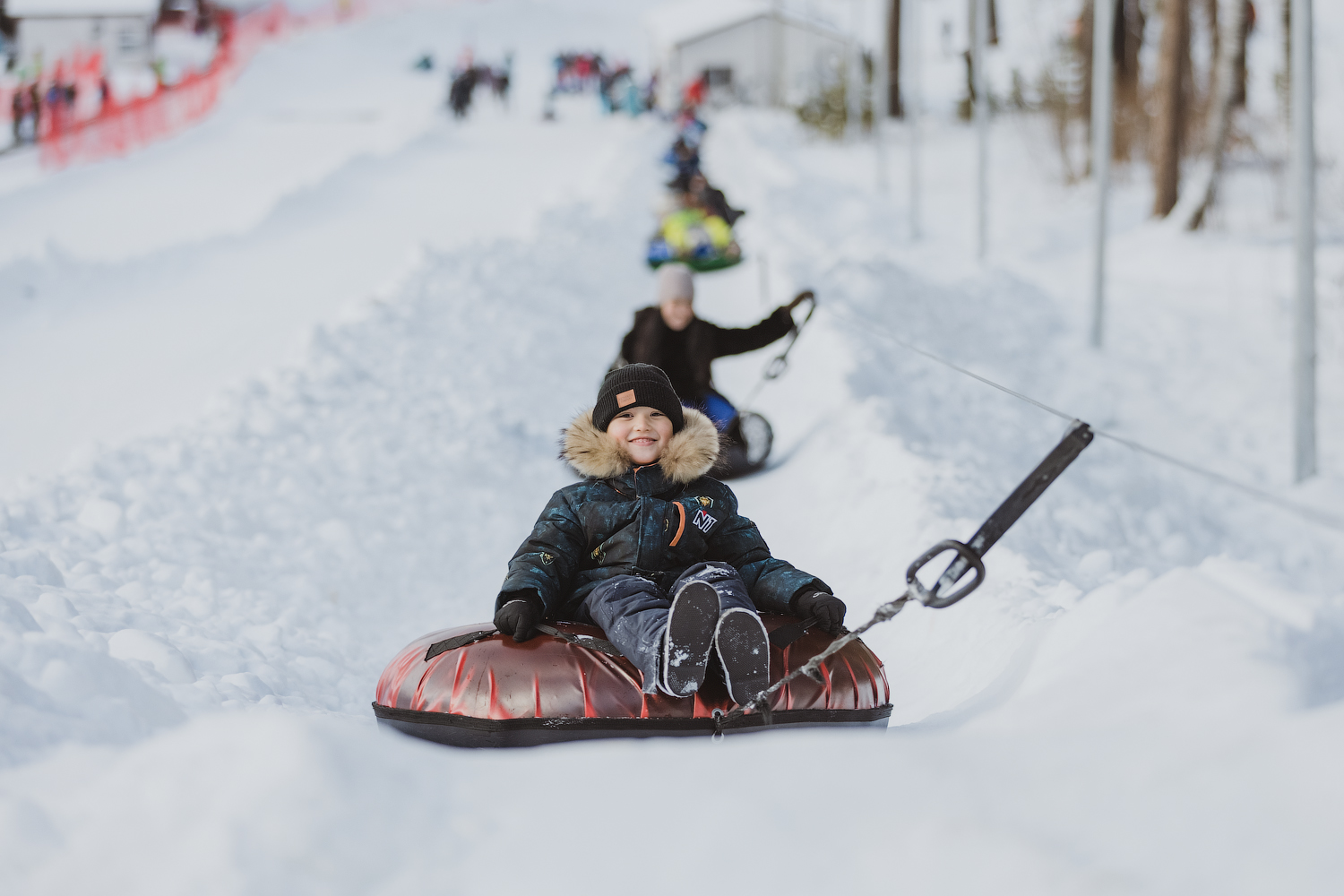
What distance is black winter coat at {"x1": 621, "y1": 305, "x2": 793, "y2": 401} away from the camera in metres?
5.57

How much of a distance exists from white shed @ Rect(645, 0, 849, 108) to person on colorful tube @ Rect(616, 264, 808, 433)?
38.9 metres

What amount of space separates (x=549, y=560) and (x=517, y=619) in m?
0.28

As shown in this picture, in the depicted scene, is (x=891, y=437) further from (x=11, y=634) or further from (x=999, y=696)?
(x=11, y=634)

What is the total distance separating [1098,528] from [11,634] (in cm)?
414

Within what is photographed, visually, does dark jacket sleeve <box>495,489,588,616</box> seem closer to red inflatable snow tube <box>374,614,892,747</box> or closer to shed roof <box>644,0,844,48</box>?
red inflatable snow tube <box>374,614,892,747</box>

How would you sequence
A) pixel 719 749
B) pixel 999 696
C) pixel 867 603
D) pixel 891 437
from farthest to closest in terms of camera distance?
pixel 891 437 < pixel 867 603 < pixel 999 696 < pixel 719 749

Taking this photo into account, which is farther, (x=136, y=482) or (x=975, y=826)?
(x=136, y=482)

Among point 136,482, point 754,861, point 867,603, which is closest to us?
point 754,861

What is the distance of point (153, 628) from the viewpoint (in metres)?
3.39

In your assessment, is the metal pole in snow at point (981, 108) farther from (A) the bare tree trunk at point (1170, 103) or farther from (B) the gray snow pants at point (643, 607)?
(B) the gray snow pants at point (643, 607)

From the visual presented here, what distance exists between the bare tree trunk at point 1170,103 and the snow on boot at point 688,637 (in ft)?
43.1

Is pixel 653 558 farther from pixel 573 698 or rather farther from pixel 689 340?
pixel 689 340

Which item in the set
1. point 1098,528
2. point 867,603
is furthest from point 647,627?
point 1098,528

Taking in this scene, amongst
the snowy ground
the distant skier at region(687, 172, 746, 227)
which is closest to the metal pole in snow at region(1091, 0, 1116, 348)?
the snowy ground
